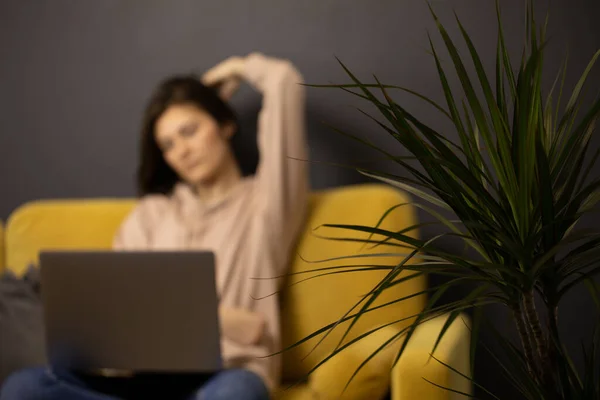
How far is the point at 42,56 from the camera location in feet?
9.34

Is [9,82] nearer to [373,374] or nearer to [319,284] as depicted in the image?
[319,284]

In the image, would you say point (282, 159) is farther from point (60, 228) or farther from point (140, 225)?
point (60, 228)

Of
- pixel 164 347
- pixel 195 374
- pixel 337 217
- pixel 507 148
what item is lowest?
pixel 195 374

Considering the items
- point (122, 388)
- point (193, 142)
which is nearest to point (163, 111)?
point (193, 142)

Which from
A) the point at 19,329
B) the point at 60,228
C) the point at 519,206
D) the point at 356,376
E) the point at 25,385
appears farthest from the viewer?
the point at 60,228

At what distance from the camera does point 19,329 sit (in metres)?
2.02

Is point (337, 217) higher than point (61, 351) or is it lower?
higher

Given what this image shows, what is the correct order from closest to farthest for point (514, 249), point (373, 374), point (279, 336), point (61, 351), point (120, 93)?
point (514, 249) → point (373, 374) → point (61, 351) → point (279, 336) → point (120, 93)

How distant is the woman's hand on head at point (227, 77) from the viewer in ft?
7.61

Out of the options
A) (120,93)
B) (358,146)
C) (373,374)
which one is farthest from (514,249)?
(120,93)

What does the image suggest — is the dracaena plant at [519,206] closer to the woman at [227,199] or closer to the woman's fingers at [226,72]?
the woman at [227,199]

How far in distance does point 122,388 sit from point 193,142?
0.77 m

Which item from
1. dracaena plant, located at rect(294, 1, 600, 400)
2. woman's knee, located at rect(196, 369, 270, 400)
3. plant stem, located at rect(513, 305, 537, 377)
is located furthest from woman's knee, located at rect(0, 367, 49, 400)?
plant stem, located at rect(513, 305, 537, 377)

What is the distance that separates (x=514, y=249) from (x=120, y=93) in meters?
2.09
